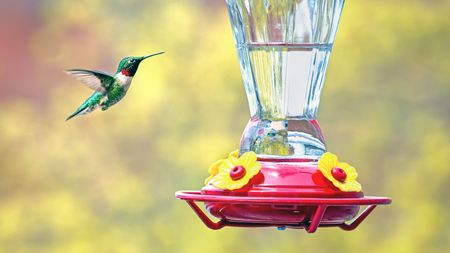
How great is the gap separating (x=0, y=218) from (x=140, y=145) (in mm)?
1045

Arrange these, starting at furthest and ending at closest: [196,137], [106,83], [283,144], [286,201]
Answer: [196,137]
[106,83]
[283,144]
[286,201]

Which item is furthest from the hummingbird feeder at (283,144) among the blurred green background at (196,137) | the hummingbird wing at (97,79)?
the blurred green background at (196,137)

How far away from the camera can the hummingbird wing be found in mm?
2791

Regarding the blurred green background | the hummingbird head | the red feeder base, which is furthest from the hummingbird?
the blurred green background

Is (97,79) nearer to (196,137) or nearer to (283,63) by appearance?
(283,63)

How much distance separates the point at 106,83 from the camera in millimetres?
2807

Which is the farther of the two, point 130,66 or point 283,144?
point 130,66

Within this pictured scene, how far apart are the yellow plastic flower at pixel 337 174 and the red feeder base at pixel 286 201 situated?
0.6 inches

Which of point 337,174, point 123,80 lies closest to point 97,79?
point 123,80

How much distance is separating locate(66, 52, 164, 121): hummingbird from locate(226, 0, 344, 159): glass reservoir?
39 cm

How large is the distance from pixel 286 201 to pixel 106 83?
2.96 ft

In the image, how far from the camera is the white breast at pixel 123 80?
105 inches

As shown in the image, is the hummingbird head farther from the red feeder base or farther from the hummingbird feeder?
the red feeder base

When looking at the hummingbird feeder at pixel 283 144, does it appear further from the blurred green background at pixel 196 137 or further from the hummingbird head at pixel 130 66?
the blurred green background at pixel 196 137
